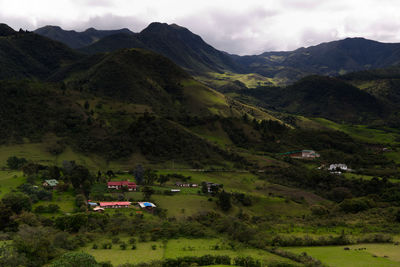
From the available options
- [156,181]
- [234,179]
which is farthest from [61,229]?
[234,179]

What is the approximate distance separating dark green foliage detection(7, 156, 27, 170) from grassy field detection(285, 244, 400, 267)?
75.2m

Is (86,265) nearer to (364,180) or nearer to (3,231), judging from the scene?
(3,231)

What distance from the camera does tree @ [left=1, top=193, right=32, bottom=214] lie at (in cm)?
5304

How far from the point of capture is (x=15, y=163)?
87.5 metres

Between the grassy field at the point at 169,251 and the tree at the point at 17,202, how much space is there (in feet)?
58.5

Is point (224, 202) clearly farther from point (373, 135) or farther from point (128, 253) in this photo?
point (373, 135)

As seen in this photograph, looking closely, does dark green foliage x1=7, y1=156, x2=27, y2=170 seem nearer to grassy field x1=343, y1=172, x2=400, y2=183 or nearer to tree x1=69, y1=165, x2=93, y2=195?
tree x1=69, y1=165, x2=93, y2=195

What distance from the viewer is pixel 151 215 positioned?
6166cm

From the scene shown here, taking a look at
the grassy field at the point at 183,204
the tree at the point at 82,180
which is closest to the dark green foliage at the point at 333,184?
the grassy field at the point at 183,204

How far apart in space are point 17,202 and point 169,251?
2910 centimetres

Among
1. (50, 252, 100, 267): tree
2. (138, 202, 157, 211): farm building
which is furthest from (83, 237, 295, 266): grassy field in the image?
(138, 202, 157, 211): farm building

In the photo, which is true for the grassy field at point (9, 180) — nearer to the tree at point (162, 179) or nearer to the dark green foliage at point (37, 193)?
the dark green foliage at point (37, 193)

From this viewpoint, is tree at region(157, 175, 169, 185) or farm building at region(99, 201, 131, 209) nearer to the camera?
farm building at region(99, 201, 131, 209)

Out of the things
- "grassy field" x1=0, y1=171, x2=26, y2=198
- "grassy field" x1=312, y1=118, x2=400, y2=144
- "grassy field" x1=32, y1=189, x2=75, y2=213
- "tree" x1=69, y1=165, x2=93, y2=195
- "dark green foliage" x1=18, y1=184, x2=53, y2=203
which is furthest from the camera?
"grassy field" x1=312, y1=118, x2=400, y2=144
